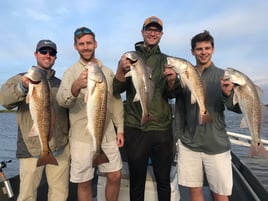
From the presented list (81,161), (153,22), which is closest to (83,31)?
(153,22)

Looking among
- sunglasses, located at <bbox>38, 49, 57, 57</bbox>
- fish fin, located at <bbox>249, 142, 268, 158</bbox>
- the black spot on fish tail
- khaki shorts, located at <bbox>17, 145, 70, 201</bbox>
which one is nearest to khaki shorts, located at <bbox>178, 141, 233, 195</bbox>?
fish fin, located at <bbox>249, 142, 268, 158</bbox>

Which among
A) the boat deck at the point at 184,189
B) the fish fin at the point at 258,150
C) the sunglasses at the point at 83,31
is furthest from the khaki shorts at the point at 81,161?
the fish fin at the point at 258,150

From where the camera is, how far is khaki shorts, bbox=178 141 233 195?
4.24 meters

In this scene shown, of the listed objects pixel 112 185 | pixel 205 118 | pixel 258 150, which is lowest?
pixel 112 185

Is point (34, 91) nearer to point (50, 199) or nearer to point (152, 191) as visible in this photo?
point (50, 199)

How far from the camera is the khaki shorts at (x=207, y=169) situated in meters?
4.24

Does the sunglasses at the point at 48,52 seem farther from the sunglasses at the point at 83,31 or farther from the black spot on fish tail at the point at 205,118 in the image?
the black spot on fish tail at the point at 205,118

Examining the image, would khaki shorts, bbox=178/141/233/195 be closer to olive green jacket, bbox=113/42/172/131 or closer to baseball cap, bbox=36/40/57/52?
olive green jacket, bbox=113/42/172/131

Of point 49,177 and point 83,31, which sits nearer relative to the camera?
point 83,31

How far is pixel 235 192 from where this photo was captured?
5910mm

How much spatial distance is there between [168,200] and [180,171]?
54cm

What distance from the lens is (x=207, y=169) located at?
171 inches

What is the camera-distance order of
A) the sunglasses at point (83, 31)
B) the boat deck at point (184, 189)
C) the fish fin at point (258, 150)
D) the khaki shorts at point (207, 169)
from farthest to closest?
the boat deck at point (184, 189), the sunglasses at point (83, 31), the khaki shorts at point (207, 169), the fish fin at point (258, 150)

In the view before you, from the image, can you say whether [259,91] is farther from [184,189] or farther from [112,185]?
[184,189]
